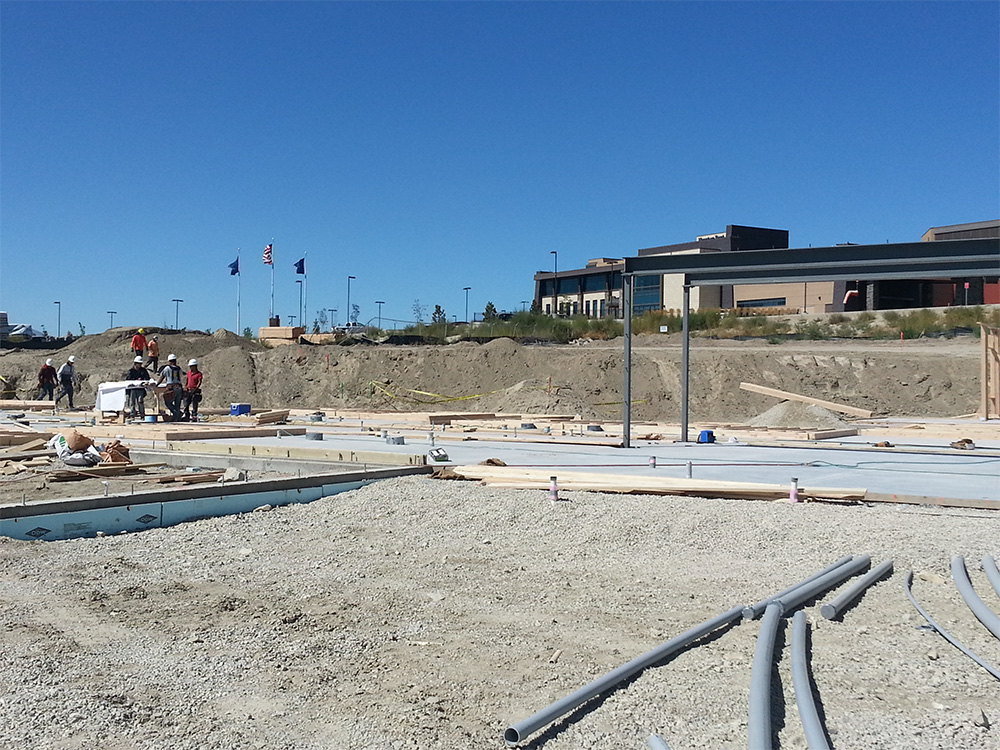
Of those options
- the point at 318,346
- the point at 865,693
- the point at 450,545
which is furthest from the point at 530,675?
the point at 318,346

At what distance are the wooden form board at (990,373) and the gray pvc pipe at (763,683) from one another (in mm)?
19340

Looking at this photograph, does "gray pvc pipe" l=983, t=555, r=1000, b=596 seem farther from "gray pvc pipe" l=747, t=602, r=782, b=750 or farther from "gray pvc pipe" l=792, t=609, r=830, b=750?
"gray pvc pipe" l=747, t=602, r=782, b=750

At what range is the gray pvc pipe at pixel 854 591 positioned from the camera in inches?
239

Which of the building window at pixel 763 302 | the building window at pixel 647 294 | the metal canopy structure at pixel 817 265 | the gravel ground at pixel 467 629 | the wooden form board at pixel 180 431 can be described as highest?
the building window at pixel 647 294

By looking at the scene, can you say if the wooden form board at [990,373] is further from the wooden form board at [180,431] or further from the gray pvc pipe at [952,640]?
the gray pvc pipe at [952,640]

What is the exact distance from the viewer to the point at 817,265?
16031 mm

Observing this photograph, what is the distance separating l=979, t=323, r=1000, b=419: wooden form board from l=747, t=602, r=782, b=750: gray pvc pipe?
761 inches

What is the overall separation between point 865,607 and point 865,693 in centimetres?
180

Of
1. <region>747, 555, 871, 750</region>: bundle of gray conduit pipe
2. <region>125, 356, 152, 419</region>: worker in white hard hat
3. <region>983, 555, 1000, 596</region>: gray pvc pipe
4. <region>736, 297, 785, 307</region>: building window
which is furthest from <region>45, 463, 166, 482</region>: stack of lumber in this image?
<region>736, 297, 785, 307</region>: building window

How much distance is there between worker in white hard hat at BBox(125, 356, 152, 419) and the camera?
72.8ft

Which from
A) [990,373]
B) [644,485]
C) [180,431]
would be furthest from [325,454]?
[990,373]

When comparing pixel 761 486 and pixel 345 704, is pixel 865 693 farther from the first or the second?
pixel 761 486

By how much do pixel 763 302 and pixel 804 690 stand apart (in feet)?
208

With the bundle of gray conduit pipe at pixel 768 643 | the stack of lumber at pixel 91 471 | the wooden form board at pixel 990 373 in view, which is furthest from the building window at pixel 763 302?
the bundle of gray conduit pipe at pixel 768 643
